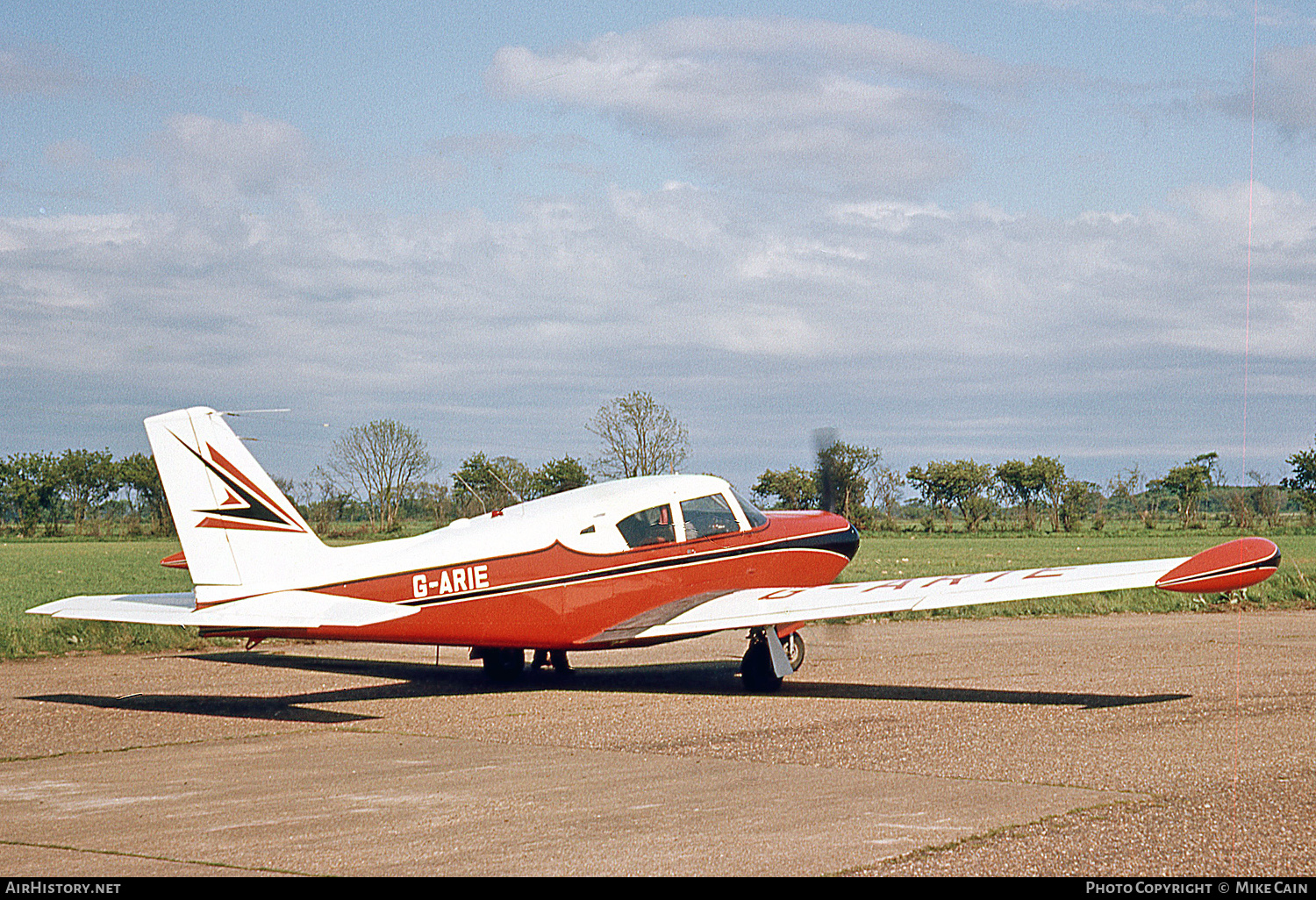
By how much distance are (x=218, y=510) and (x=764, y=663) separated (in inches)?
244

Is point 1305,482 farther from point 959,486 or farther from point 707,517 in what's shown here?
point 707,517

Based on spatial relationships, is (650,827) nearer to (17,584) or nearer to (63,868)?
(63,868)

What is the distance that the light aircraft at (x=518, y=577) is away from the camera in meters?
12.0

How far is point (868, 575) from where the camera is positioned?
33.0m

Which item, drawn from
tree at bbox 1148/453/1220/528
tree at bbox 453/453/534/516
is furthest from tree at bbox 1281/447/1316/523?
tree at bbox 453/453/534/516

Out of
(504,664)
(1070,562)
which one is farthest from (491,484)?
(1070,562)

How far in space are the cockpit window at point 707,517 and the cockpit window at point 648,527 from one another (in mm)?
218

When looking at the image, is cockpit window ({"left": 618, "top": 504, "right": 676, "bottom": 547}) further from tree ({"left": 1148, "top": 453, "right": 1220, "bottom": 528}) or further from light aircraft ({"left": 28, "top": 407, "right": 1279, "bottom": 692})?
tree ({"left": 1148, "top": 453, "right": 1220, "bottom": 528})

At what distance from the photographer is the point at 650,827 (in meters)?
6.98

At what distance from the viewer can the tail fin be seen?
1243cm

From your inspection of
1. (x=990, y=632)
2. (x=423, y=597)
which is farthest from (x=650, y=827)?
(x=990, y=632)

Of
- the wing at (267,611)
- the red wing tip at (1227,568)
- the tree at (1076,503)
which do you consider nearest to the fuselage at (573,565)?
the wing at (267,611)

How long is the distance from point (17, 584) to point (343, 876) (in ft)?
107

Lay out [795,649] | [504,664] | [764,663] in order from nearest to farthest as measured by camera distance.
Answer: [764,663] < [504,664] < [795,649]
